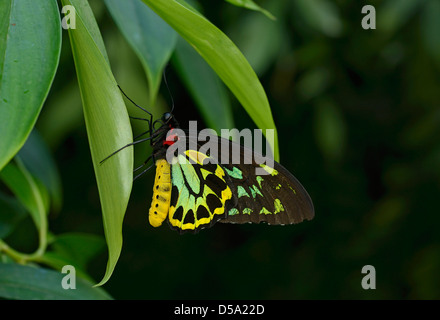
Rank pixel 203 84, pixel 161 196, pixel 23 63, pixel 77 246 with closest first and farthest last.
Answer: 1. pixel 23 63
2. pixel 161 196
3. pixel 203 84
4. pixel 77 246

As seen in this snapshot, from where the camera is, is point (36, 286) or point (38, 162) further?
point (38, 162)

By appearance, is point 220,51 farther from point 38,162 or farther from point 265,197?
point 38,162

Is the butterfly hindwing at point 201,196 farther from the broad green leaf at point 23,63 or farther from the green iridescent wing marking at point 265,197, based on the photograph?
the broad green leaf at point 23,63

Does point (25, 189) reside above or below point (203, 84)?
below

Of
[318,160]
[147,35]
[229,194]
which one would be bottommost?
[229,194]

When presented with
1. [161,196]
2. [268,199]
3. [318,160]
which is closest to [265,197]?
[268,199]

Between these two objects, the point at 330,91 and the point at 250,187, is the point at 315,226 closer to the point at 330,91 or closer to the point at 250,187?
the point at 330,91

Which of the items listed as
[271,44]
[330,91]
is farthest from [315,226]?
[271,44]

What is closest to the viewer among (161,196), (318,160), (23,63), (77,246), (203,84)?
(23,63)
